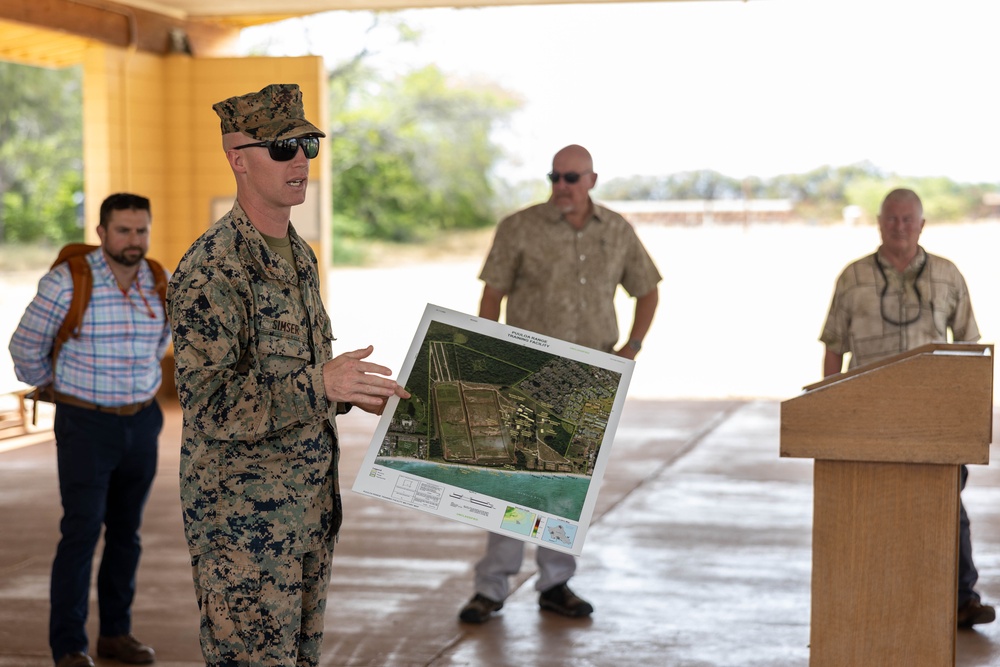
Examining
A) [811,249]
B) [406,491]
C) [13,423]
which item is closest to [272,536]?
[406,491]

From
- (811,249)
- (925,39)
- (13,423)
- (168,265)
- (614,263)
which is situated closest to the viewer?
(614,263)

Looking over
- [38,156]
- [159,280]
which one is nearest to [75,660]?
[159,280]

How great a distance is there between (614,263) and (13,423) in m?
7.31

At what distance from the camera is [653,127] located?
34969mm

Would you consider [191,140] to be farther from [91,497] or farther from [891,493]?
[891,493]

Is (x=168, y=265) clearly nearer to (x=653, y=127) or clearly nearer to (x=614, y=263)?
(x=614, y=263)

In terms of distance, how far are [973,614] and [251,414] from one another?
364cm

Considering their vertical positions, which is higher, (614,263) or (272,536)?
(614,263)

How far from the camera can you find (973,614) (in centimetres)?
505

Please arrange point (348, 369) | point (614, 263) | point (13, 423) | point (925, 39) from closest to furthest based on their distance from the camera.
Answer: point (348, 369)
point (614, 263)
point (13, 423)
point (925, 39)

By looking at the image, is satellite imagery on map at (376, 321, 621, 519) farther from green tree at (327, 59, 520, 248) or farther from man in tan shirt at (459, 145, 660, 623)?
green tree at (327, 59, 520, 248)

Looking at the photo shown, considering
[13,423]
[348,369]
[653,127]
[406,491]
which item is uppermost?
[653,127]

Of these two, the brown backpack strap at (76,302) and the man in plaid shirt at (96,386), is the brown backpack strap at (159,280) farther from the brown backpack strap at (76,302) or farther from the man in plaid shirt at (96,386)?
the brown backpack strap at (76,302)

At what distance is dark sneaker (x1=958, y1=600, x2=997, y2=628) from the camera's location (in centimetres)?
504
